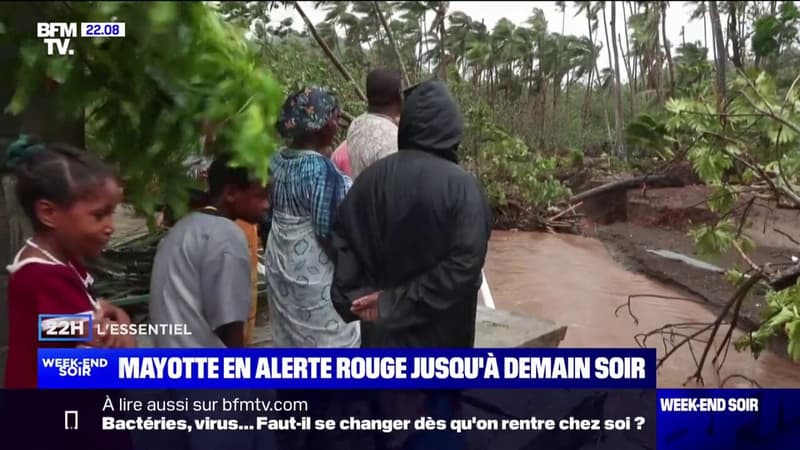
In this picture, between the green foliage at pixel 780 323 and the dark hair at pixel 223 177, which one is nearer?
the dark hair at pixel 223 177

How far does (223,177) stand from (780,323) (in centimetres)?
181

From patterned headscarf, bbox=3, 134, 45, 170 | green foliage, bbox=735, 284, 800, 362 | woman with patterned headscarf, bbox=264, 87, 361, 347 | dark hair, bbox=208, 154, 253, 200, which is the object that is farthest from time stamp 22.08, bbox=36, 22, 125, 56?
green foliage, bbox=735, 284, 800, 362

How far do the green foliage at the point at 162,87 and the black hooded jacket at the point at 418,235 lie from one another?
1.47 feet

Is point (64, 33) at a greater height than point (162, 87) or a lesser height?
greater

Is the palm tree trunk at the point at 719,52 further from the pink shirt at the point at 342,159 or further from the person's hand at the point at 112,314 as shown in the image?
the person's hand at the point at 112,314

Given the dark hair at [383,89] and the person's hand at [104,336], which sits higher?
the dark hair at [383,89]

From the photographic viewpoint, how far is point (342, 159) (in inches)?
93.0

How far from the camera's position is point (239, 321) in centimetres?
176

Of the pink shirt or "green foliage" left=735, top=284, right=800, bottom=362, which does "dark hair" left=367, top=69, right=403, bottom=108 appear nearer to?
the pink shirt

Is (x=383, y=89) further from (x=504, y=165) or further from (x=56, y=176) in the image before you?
(x=56, y=176)

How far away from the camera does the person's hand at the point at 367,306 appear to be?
2.01 metres

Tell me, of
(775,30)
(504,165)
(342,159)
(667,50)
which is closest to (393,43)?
(342,159)

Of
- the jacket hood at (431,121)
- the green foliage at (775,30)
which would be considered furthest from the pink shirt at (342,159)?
the green foliage at (775,30)

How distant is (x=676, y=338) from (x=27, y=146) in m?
2.22
